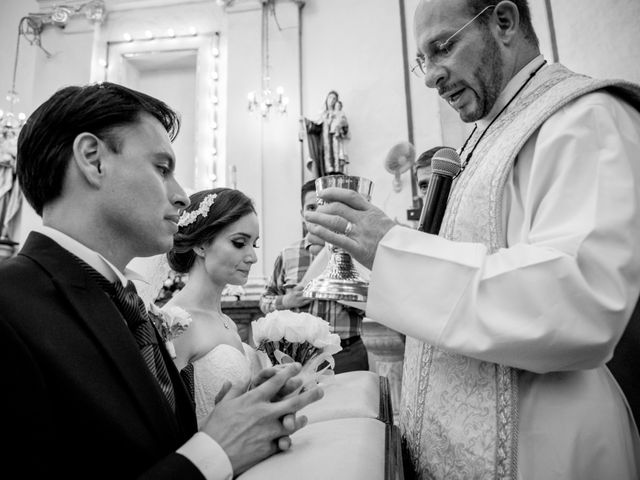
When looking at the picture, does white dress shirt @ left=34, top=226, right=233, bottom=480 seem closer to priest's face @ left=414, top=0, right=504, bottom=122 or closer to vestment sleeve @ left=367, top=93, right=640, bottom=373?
vestment sleeve @ left=367, top=93, right=640, bottom=373

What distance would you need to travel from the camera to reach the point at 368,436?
1097 millimetres

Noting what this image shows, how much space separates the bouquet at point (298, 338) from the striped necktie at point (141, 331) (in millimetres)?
629

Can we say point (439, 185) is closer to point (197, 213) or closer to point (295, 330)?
point (295, 330)

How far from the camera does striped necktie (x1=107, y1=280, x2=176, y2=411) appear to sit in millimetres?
1178

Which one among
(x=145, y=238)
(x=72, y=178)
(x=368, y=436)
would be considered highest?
(x=72, y=178)

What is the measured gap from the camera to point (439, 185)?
51.6 inches

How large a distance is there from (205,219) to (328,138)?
4.50 m

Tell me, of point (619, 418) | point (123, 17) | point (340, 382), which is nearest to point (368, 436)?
point (619, 418)

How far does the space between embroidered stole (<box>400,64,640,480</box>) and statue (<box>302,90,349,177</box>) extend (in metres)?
5.36

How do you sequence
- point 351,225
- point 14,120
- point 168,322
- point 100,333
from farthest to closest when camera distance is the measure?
1. point 14,120
2. point 168,322
3. point 351,225
4. point 100,333

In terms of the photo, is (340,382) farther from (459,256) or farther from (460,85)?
(460,85)

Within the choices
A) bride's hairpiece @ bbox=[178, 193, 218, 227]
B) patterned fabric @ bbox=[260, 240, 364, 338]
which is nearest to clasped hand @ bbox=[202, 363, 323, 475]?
bride's hairpiece @ bbox=[178, 193, 218, 227]

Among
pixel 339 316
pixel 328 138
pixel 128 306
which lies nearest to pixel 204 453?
pixel 128 306

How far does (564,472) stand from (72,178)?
55.8 inches
